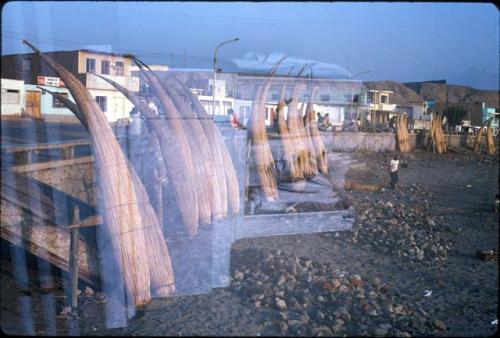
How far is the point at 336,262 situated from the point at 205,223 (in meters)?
1.53

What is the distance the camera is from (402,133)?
1210cm

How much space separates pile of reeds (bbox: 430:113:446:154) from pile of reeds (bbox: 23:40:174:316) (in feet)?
24.6

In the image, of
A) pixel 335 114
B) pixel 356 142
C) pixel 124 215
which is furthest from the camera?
pixel 335 114

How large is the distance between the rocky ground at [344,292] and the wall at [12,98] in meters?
1.65

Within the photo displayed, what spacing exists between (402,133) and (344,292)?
8.37m

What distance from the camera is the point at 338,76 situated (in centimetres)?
766

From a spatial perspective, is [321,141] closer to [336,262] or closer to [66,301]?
[336,262]

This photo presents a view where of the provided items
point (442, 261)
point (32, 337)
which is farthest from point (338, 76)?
point (32, 337)

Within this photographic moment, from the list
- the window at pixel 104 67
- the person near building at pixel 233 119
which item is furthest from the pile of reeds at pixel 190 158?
the person near building at pixel 233 119

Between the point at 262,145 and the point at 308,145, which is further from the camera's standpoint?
the point at 308,145

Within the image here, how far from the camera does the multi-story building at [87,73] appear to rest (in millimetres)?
4512

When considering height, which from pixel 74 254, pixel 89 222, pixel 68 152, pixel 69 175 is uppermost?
pixel 68 152

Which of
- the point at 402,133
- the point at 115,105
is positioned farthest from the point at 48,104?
the point at 402,133

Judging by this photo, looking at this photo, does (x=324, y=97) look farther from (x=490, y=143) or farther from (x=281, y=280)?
(x=281, y=280)
